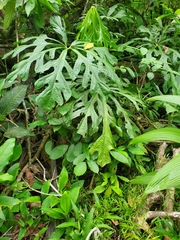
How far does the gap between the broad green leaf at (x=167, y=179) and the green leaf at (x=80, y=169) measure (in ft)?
1.16

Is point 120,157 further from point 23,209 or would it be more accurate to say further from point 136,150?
point 23,209

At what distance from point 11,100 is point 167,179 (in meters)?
0.84

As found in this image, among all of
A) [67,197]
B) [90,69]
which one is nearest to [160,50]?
[90,69]

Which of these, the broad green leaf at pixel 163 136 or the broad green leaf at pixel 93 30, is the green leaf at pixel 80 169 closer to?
the broad green leaf at pixel 163 136

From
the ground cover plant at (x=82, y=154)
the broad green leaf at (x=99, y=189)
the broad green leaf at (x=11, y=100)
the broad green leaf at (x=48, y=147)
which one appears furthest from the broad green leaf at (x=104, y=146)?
the broad green leaf at (x=11, y=100)

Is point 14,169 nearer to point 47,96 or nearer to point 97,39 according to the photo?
point 47,96

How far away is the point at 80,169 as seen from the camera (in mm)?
1174

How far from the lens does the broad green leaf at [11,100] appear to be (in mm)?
1288

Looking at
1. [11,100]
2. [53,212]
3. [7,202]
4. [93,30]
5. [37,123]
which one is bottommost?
[53,212]

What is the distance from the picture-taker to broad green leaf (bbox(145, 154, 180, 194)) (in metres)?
0.85

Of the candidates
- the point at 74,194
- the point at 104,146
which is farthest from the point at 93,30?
the point at 74,194

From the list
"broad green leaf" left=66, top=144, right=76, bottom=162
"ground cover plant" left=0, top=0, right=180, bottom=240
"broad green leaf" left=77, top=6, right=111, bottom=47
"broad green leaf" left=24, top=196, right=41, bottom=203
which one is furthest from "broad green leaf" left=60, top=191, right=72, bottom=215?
"broad green leaf" left=77, top=6, right=111, bottom=47

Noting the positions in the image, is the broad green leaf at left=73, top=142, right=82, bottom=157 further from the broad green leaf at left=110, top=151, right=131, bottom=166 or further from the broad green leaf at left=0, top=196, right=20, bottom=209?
the broad green leaf at left=0, top=196, right=20, bottom=209

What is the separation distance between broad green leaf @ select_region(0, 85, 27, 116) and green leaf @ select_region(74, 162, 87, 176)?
44 cm
